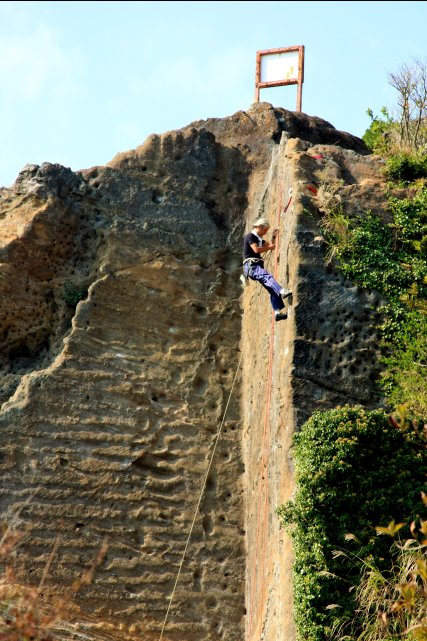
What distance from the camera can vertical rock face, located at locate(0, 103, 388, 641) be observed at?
15023 millimetres

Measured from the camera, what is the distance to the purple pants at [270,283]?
590 inches

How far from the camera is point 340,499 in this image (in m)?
13.2

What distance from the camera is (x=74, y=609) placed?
14.9m

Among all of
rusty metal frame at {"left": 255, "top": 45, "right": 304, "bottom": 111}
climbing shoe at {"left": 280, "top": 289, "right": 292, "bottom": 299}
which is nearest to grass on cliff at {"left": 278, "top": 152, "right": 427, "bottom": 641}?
climbing shoe at {"left": 280, "top": 289, "right": 292, "bottom": 299}

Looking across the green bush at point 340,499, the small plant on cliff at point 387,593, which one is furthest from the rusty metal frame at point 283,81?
the small plant on cliff at point 387,593

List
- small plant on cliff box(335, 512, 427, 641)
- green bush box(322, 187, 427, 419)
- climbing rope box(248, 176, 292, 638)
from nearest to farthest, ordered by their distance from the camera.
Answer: small plant on cliff box(335, 512, 427, 641)
green bush box(322, 187, 427, 419)
climbing rope box(248, 176, 292, 638)

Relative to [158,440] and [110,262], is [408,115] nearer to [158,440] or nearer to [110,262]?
[110,262]

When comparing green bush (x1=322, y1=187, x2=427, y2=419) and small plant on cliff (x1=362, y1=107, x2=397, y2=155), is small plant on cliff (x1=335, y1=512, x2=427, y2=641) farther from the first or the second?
small plant on cliff (x1=362, y1=107, x2=397, y2=155)

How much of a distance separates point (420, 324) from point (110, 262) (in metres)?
4.30

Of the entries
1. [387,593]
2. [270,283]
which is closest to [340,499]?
[387,593]

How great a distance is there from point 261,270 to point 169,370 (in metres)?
2.30

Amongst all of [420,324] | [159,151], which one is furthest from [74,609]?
[159,151]

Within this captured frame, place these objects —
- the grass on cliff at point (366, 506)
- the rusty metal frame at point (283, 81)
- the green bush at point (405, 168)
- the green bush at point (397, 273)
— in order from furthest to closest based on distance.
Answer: the rusty metal frame at point (283, 81)
the green bush at point (405, 168)
the green bush at point (397, 273)
the grass on cliff at point (366, 506)

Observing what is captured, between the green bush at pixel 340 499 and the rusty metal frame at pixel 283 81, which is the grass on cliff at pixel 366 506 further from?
the rusty metal frame at pixel 283 81
